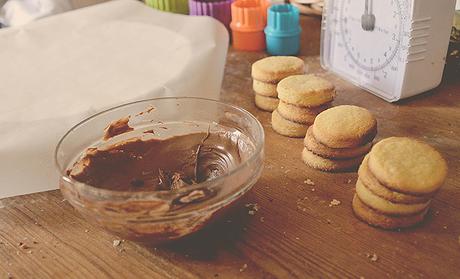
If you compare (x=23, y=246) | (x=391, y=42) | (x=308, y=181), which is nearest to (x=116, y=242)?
(x=23, y=246)

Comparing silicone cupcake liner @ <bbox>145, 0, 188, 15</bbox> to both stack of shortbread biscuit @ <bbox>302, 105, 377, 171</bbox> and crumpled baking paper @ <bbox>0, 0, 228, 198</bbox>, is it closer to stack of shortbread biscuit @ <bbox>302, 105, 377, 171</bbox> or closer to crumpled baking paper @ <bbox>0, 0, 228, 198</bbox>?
crumpled baking paper @ <bbox>0, 0, 228, 198</bbox>

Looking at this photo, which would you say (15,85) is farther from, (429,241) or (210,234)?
(429,241)

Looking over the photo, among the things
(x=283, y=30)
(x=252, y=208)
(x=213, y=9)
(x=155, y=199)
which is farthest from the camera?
(x=213, y=9)

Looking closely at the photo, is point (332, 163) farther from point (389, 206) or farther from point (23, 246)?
point (23, 246)

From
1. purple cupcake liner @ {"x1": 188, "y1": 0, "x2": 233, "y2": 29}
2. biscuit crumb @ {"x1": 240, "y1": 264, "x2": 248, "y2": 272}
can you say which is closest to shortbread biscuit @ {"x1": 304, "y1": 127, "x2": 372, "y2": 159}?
biscuit crumb @ {"x1": 240, "y1": 264, "x2": 248, "y2": 272}

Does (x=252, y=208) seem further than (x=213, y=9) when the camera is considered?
No

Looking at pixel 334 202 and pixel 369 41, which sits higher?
pixel 369 41

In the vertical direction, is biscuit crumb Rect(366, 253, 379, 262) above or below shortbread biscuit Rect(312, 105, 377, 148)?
below
